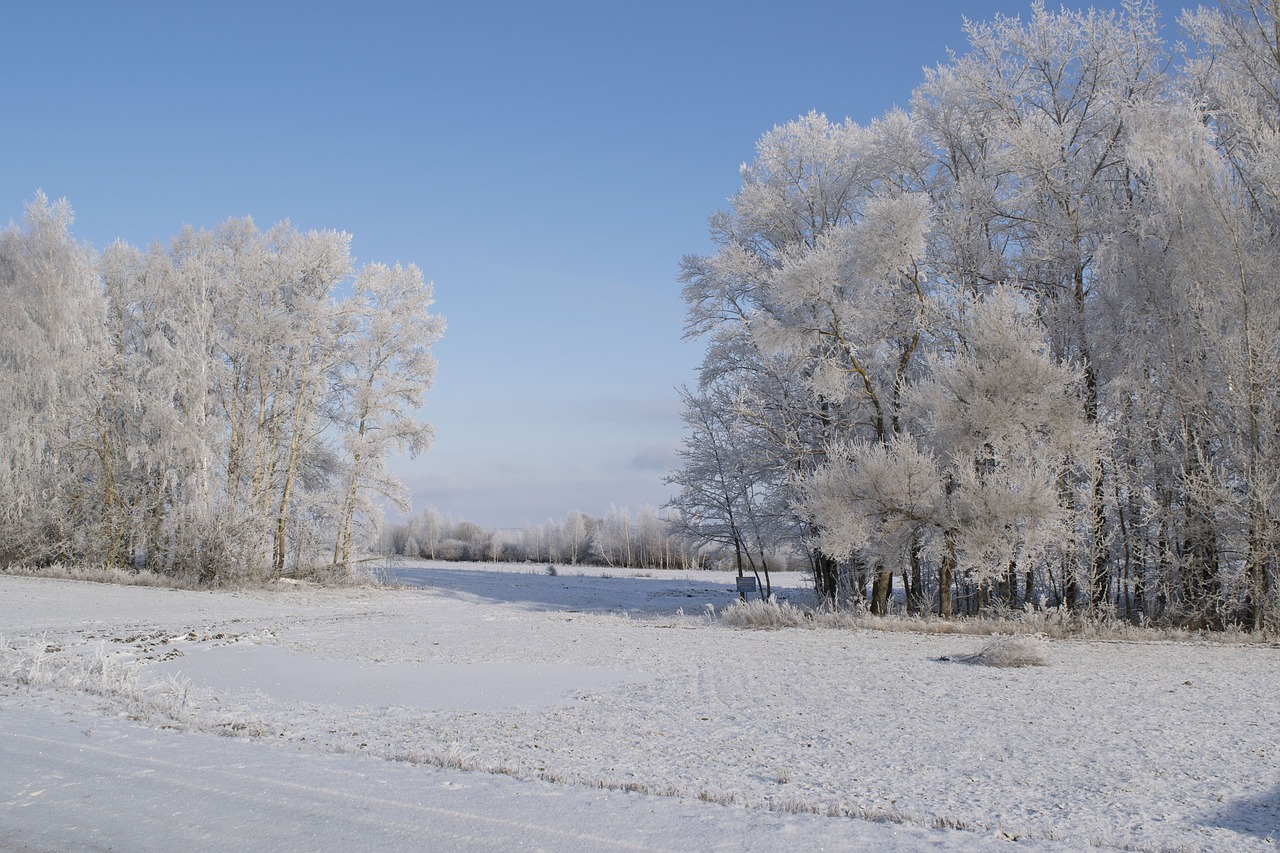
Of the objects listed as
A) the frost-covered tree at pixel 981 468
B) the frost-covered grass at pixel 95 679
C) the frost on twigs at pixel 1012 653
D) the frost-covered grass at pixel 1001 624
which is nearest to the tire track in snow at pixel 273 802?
the frost-covered grass at pixel 95 679

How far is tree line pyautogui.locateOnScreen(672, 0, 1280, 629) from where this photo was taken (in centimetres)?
1425

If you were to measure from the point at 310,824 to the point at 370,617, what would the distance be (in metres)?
15.5

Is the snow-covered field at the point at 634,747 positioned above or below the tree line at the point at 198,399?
below

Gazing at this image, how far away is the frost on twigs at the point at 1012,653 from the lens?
33.9 ft

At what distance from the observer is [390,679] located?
9.86 m

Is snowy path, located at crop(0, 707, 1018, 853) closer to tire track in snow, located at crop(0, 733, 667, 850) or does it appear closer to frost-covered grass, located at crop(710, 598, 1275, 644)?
tire track in snow, located at crop(0, 733, 667, 850)

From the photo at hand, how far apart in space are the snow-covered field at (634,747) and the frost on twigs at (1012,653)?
0.88 ft

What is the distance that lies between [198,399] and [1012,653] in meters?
24.3

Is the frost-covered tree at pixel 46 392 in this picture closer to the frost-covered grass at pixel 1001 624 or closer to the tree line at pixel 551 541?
the frost-covered grass at pixel 1001 624

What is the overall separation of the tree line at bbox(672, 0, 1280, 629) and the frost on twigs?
428cm

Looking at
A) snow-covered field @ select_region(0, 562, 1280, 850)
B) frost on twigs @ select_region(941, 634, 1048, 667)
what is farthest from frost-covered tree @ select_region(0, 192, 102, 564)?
frost on twigs @ select_region(941, 634, 1048, 667)

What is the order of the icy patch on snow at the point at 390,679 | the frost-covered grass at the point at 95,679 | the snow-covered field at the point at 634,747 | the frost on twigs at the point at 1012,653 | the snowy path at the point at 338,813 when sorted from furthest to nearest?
the frost on twigs at the point at 1012,653 < the icy patch on snow at the point at 390,679 < the frost-covered grass at the point at 95,679 < the snow-covered field at the point at 634,747 < the snowy path at the point at 338,813

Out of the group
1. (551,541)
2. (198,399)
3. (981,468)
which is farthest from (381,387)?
(551,541)

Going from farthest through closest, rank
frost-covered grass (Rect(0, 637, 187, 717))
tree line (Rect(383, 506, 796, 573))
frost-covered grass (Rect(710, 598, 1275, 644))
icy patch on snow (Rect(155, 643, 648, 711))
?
tree line (Rect(383, 506, 796, 573)), frost-covered grass (Rect(710, 598, 1275, 644)), icy patch on snow (Rect(155, 643, 648, 711)), frost-covered grass (Rect(0, 637, 187, 717))
